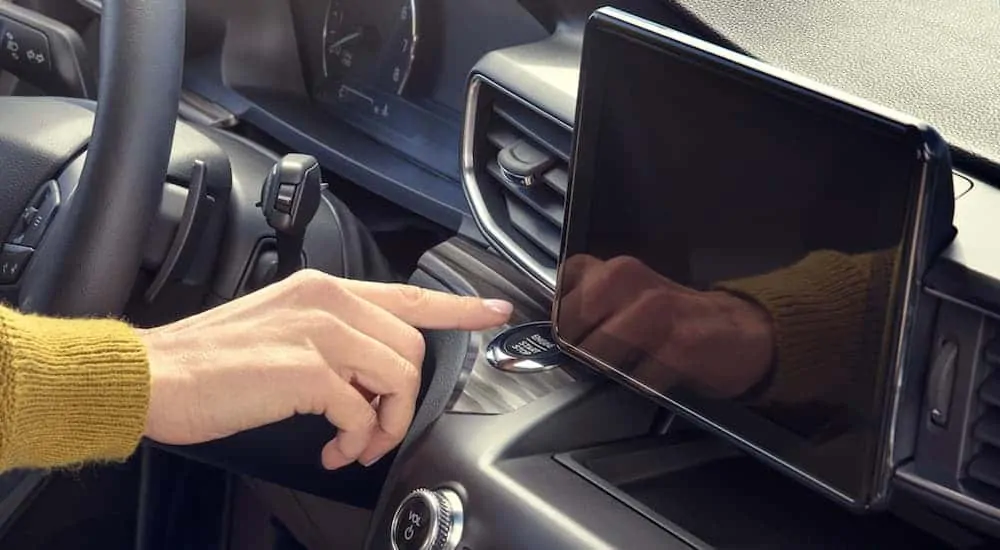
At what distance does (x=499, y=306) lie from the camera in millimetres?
786

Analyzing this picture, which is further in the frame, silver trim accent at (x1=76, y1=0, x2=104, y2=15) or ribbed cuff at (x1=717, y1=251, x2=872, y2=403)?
silver trim accent at (x1=76, y1=0, x2=104, y2=15)

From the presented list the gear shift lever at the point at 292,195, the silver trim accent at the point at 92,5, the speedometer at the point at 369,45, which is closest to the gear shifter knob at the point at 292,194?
the gear shift lever at the point at 292,195

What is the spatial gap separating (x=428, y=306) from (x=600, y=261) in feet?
0.35

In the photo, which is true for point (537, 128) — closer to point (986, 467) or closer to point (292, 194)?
point (292, 194)

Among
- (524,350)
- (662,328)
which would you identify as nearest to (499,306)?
(524,350)

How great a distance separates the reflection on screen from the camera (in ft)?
1.85

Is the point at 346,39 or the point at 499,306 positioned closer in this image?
the point at 499,306

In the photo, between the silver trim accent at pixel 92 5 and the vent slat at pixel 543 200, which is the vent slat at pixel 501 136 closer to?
the vent slat at pixel 543 200

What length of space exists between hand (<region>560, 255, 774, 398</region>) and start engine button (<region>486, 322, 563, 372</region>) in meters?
0.04

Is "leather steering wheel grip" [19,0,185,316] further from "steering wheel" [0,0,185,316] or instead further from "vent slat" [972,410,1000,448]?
"vent slat" [972,410,1000,448]

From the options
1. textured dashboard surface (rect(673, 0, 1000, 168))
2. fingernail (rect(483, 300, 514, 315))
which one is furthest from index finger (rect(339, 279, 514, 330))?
textured dashboard surface (rect(673, 0, 1000, 168))

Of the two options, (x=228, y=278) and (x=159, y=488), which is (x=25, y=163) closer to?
(x=228, y=278)

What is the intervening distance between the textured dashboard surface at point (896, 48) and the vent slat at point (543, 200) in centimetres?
16

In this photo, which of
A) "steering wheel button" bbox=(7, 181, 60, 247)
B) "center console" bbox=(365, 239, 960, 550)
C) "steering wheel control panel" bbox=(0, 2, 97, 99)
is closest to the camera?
"center console" bbox=(365, 239, 960, 550)
